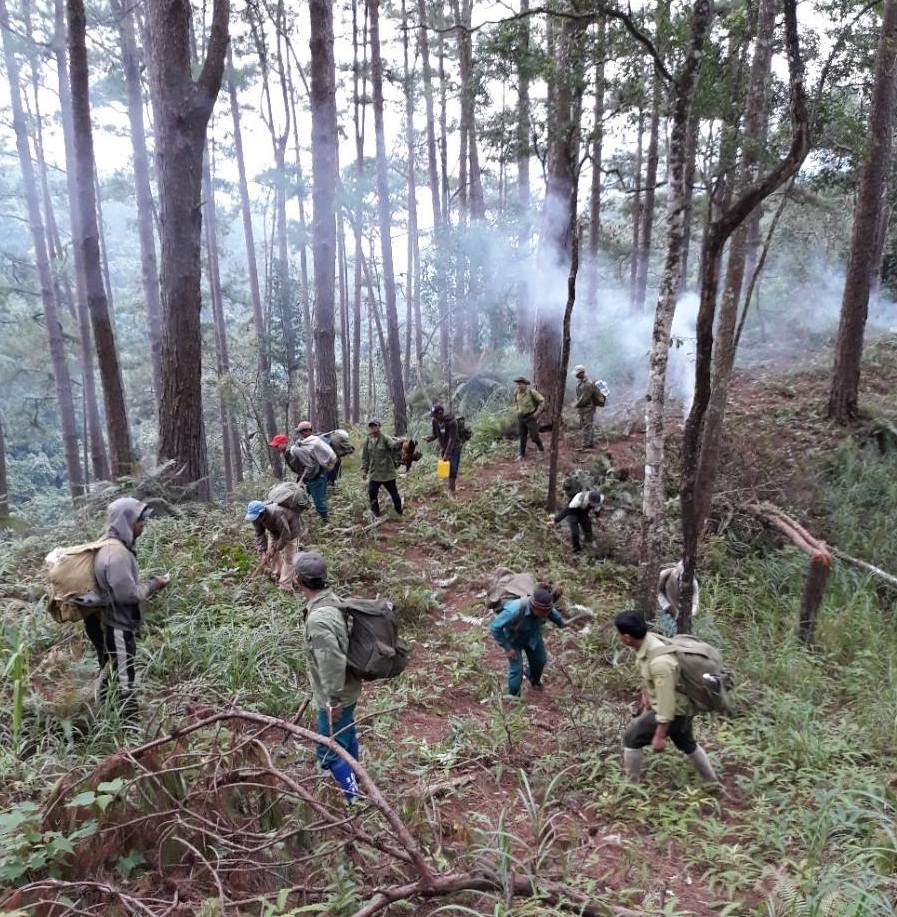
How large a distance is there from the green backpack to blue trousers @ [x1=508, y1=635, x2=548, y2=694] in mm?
1717

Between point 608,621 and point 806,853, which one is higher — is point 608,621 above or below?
below

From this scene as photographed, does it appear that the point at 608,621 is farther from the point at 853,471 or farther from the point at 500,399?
the point at 500,399

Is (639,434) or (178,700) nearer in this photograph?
(178,700)

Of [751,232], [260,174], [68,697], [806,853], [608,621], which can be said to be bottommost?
[608,621]

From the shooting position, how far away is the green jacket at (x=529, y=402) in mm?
11992

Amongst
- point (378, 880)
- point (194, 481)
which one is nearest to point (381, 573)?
point (194, 481)

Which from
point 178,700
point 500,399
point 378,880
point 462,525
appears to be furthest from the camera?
point 500,399

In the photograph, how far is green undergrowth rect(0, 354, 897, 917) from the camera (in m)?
3.50

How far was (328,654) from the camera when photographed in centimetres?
396

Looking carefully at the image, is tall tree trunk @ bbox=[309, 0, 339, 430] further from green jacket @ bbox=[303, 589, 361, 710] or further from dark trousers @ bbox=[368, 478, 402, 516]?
green jacket @ bbox=[303, 589, 361, 710]

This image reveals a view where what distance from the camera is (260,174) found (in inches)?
961

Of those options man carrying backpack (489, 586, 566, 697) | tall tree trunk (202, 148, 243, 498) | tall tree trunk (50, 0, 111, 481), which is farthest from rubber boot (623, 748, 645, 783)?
tall tree trunk (202, 148, 243, 498)

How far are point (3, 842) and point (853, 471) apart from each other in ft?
41.1

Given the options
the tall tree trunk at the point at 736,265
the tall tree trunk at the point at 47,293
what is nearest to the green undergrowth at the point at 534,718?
the tall tree trunk at the point at 736,265
